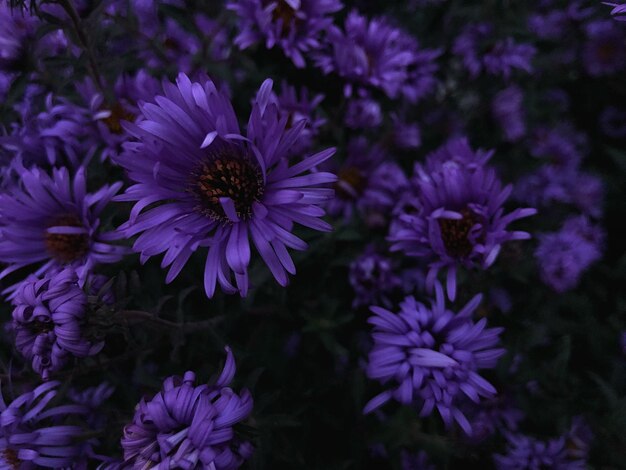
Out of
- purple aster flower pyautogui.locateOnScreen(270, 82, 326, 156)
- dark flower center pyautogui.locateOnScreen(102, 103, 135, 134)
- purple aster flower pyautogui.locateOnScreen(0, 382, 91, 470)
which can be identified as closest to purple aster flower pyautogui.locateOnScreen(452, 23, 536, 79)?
purple aster flower pyautogui.locateOnScreen(270, 82, 326, 156)

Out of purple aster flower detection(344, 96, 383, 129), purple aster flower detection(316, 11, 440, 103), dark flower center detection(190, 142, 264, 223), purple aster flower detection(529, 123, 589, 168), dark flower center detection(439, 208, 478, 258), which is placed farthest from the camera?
purple aster flower detection(529, 123, 589, 168)

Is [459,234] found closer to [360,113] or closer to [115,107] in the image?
[360,113]

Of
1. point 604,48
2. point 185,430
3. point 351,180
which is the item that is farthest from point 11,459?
point 604,48

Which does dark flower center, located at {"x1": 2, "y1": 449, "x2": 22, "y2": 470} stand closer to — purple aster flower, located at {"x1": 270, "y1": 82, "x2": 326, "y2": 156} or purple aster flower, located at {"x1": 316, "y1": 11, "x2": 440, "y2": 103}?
purple aster flower, located at {"x1": 270, "y1": 82, "x2": 326, "y2": 156}

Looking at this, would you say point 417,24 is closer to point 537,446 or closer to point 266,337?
point 266,337

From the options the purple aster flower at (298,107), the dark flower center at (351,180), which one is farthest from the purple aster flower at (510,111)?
the purple aster flower at (298,107)

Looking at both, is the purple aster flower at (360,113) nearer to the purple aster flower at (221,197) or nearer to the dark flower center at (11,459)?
the purple aster flower at (221,197)
